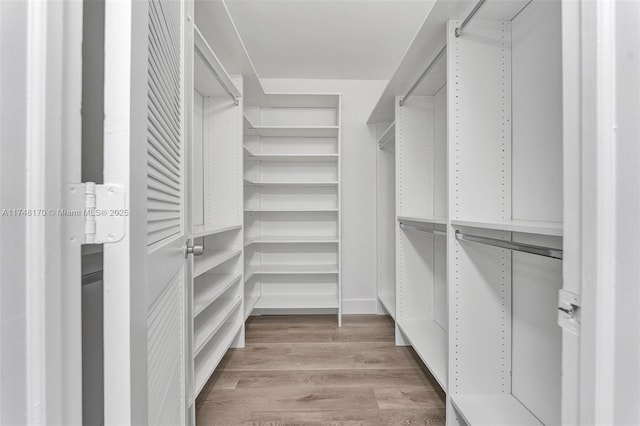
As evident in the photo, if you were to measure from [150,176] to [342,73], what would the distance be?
2653 millimetres

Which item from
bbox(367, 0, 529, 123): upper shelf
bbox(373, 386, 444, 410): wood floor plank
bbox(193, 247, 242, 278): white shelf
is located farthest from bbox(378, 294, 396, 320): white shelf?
bbox(367, 0, 529, 123): upper shelf

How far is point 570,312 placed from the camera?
0.55 meters

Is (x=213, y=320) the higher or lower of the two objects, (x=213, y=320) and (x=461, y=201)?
the lower

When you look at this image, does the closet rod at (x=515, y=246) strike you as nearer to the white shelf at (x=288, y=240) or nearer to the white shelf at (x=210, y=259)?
the white shelf at (x=210, y=259)

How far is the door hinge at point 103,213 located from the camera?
0.48 meters

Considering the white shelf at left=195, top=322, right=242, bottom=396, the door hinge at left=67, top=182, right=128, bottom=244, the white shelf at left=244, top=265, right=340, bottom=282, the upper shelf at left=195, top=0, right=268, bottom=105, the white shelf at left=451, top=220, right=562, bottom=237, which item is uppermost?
the upper shelf at left=195, top=0, right=268, bottom=105

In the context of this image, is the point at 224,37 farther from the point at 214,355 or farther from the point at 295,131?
the point at 214,355

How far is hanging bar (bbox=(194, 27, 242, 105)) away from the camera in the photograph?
1.48 metres

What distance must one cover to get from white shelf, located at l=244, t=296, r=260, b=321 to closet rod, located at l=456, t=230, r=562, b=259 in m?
1.76

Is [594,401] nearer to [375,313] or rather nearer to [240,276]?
[240,276]

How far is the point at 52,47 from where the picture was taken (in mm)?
438

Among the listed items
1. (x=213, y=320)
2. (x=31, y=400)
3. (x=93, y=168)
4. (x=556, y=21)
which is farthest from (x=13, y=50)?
(x=213, y=320)

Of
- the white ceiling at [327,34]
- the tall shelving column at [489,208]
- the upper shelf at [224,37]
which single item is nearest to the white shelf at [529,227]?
the tall shelving column at [489,208]

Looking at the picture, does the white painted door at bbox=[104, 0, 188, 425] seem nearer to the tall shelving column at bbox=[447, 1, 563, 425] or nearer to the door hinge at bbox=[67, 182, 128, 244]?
the door hinge at bbox=[67, 182, 128, 244]
